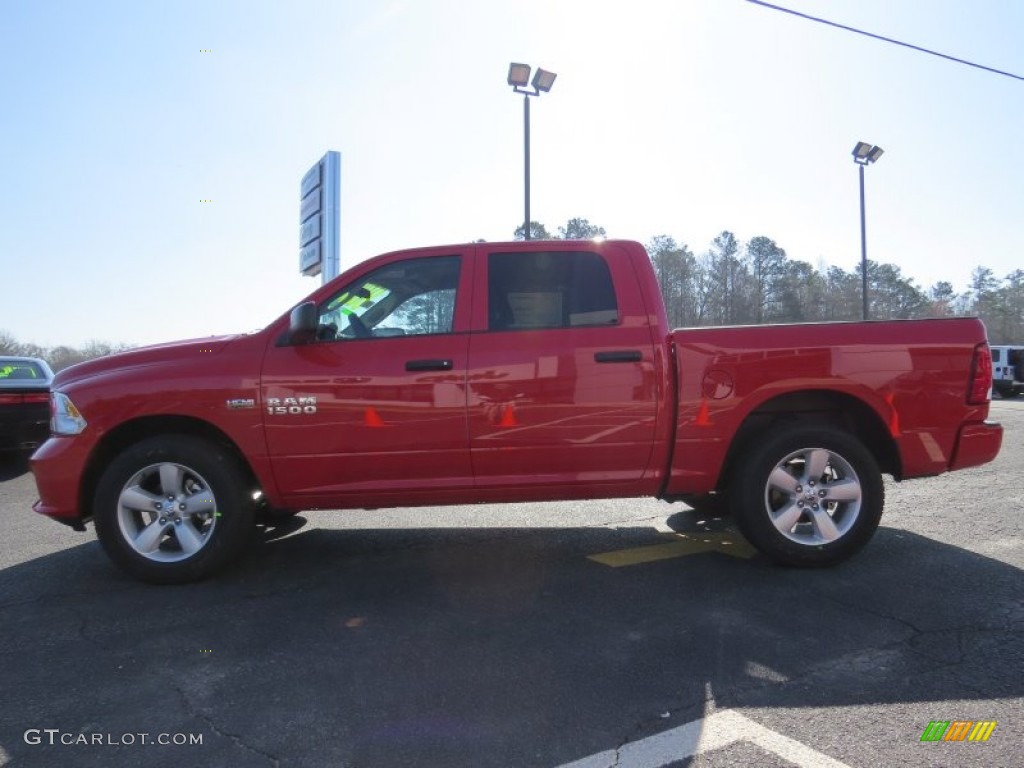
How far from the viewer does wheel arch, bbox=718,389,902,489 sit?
14.6ft

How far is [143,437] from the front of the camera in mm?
4395

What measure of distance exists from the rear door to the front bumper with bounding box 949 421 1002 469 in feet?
6.47

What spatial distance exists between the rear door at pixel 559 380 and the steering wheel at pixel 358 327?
2.17 feet

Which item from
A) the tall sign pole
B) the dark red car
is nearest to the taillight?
the dark red car

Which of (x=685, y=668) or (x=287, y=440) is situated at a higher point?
(x=287, y=440)

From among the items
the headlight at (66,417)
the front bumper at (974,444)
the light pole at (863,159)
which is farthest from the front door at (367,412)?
the light pole at (863,159)

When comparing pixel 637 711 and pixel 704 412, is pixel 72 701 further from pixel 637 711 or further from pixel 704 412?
pixel 704 412

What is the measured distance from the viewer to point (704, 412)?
429cm

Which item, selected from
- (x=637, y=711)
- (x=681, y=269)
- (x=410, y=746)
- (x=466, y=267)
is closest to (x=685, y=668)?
(x=637, y=711)

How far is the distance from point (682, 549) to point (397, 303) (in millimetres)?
2549

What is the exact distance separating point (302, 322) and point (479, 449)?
50.5 inches

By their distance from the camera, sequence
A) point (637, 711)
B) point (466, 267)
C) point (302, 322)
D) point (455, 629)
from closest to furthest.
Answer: point (637, 711)
point (455, 629)
point (302, 322)
point (466, 267)

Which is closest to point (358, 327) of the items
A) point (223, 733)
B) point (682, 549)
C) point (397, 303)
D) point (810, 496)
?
point (397, 303)

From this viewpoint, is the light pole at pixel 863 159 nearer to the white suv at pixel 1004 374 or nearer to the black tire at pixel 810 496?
the white suv at pixel 1004 374
